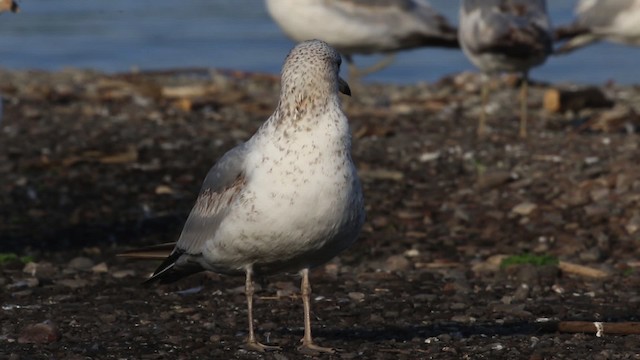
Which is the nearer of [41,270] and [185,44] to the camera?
[41,270]

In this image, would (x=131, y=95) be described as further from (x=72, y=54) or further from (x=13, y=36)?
(x=13, y=36)

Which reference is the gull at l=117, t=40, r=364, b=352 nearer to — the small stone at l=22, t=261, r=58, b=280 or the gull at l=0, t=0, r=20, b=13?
the small stone at l=22, t=261, r=58, b=280

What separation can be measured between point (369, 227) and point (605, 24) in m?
5.27

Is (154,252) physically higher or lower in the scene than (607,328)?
higher

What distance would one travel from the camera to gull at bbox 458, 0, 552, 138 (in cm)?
1104

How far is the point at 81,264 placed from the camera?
748cm

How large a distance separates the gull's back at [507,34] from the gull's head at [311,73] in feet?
18.7

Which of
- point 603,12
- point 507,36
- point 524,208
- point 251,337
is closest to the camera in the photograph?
point 251,337

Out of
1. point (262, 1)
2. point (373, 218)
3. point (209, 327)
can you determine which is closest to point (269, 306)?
point (209, 327)

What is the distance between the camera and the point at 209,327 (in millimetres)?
6070

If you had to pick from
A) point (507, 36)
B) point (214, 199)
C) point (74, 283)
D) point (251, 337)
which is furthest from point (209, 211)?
point (507, 36)

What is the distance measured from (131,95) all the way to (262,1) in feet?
40.6

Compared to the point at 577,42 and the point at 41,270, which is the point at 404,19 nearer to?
the point at 577,42

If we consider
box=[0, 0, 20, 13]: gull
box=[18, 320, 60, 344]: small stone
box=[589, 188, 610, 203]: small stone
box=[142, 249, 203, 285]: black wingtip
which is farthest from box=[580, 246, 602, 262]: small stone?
box=[0, 0, 20, 13]: gull
